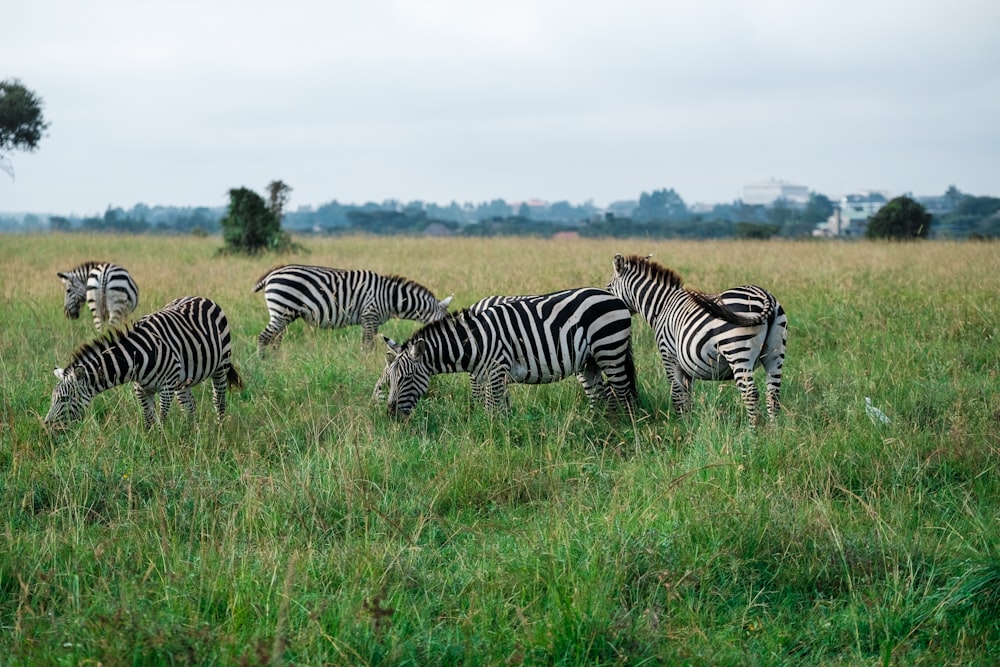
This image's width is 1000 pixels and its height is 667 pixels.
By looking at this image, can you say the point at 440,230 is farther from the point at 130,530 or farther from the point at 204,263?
the point at 130,530

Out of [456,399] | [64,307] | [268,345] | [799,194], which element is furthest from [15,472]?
[799,194]

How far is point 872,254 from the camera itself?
16.4 m

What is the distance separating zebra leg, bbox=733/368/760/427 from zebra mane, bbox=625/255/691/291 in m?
1.37

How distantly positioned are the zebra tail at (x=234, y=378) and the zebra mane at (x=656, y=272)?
11.4 feet

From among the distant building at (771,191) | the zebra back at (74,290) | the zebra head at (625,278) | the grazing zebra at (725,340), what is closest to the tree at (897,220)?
the zebra head at (625,278)

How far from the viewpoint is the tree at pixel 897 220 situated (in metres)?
23.4

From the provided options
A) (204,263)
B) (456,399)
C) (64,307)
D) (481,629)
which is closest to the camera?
(481,629)

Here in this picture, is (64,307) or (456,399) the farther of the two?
(64,307)

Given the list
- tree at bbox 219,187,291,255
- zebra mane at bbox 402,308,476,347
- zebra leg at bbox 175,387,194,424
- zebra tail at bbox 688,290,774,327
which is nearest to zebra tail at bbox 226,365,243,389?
zebra leg at bbox 175,387,194,424

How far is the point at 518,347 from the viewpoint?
23.1 feet

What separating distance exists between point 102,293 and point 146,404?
490 centimetres

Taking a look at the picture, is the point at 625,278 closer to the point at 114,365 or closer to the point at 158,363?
the point at 158,363

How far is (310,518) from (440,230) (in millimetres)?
54551

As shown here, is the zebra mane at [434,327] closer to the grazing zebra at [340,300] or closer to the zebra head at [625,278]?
the zebra head at [625,278]
